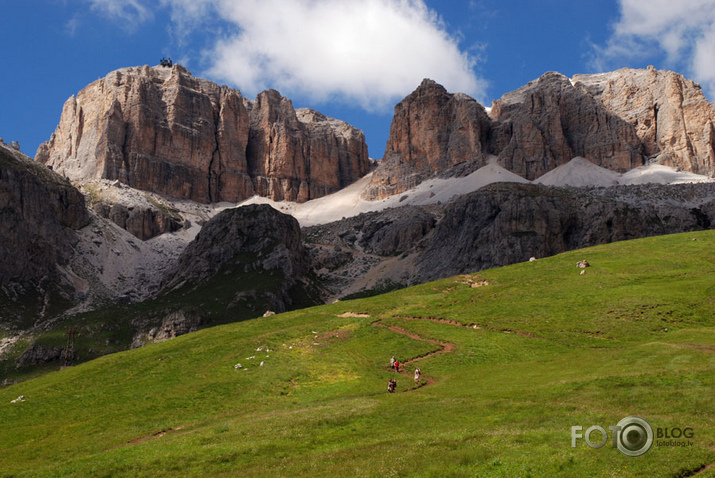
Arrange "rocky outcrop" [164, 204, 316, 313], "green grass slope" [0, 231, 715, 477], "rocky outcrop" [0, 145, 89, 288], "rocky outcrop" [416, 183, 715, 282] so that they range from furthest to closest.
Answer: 1. "rocky outcrop" [416, 183, 715, 282]
2. "rocky outcrop" [0, 145, 89, 288]
3. "rocky outcrop" [164, 204, 316, 313]
4. "green grass slope" [0, 231, 715, 477]

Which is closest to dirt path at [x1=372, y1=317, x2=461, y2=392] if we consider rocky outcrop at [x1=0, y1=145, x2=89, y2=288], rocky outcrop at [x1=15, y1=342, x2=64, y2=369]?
rocky outcrop at [x1=15, y1=342, x2=64, y2=369]

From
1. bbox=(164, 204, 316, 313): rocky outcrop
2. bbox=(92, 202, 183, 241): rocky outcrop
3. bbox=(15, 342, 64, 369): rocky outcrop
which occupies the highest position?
bbox=(92, 202, 183, 241): rocky outcrop

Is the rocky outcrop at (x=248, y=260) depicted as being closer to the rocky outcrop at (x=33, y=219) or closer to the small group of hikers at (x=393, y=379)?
the rocky outcrop at (x=33, y=219)

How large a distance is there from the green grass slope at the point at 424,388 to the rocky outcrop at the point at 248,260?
62534mm

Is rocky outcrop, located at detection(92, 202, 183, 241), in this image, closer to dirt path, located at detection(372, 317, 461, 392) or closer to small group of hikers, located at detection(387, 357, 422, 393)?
dirt path, located at detection(372, 317, 461, 392)

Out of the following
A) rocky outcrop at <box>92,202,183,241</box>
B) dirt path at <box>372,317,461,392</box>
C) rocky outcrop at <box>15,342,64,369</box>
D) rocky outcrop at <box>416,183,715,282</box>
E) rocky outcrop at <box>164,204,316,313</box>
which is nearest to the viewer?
dirt path at <box>372,317,461,392</box>

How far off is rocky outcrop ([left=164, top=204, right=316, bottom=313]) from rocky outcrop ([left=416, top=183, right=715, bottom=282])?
38.7 meters

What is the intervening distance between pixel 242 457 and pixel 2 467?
554 inches

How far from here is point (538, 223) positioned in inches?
5827

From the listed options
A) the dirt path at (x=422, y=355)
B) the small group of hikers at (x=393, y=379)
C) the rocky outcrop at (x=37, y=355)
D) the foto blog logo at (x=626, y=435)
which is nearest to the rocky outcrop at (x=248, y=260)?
the rocky outcrop at (x=37, y=355)

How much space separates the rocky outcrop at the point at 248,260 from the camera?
132 m

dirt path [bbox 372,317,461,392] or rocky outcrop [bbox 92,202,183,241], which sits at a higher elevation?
rocky outcrop [bbox 92,202,183,241]

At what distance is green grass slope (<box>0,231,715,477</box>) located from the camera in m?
22.4

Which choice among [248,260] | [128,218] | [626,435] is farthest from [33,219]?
[626,435]
